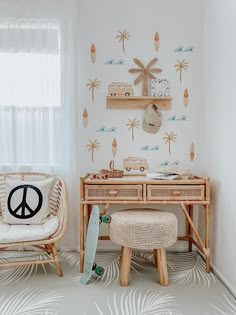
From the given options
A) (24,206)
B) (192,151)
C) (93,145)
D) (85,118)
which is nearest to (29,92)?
(85,118)

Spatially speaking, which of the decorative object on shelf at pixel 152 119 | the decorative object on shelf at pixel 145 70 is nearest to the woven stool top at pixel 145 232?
the decorative object on shelf at pixel 152 119

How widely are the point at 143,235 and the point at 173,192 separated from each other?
515mm

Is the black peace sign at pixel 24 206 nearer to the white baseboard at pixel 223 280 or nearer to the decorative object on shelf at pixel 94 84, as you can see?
the decorative object on shelf at pixel 94 84

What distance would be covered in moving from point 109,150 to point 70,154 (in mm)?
375

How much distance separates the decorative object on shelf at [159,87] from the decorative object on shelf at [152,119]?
0.43ft

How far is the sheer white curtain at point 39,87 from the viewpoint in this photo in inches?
119

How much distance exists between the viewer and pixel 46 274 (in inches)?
103

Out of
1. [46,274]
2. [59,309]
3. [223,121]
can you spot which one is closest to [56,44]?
[223,121]

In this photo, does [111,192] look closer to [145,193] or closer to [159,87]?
[145,193]

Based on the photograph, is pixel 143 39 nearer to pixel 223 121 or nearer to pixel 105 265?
pixel 223 121

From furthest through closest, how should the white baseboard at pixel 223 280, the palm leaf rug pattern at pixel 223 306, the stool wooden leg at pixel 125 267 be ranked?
the stool wooden leg at pixel 125 267
the white baseboard at pixel 223 280
the palm leaf rug pattern at pixel 223 306

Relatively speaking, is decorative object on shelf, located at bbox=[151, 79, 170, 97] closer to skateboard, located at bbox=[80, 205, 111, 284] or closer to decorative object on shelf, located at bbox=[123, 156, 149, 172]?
decorative object on shelf, located at bbox=[123, 156, 149, 172]

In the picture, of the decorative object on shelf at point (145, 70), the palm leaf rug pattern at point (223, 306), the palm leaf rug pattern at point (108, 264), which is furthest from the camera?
the decorative object on shelf at point (145, 70)

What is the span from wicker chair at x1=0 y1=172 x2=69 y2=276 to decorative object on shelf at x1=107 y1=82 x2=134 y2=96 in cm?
97
